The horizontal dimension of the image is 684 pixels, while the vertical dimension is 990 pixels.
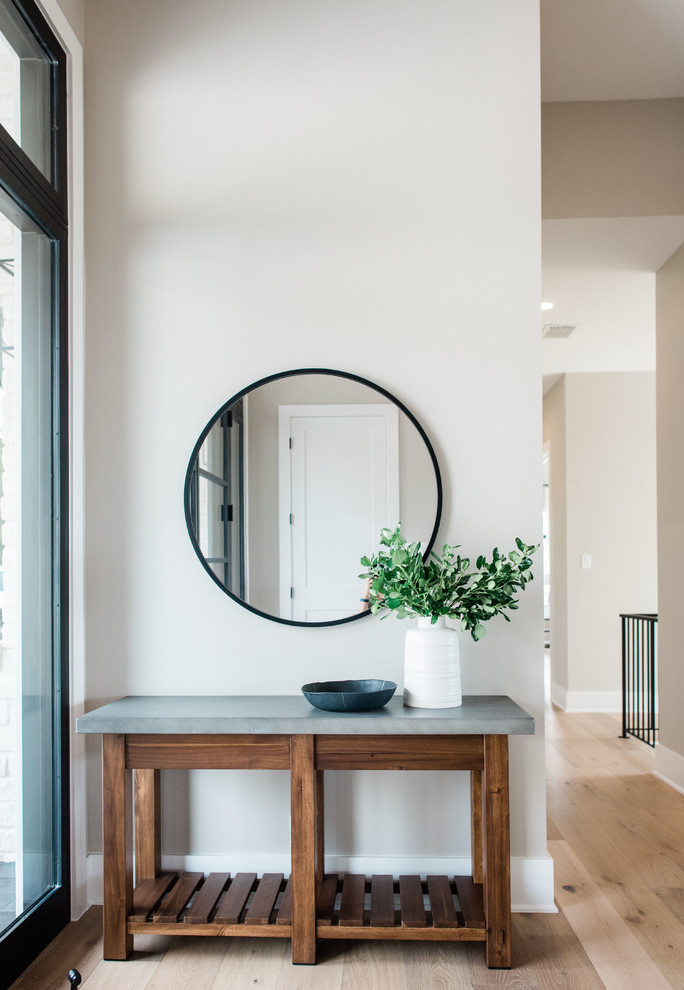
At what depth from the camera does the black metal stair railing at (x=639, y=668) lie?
4.88m

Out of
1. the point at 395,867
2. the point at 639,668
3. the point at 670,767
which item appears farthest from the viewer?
the point at 639,668

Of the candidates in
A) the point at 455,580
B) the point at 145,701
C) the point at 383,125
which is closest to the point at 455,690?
the point at 455,580

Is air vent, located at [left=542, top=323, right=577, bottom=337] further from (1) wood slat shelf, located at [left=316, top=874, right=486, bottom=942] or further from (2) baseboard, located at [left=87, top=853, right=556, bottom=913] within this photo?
(1) wood slat shelf, located at [left=316, top=874, right=486, bottom=942]

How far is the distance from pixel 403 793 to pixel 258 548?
893 millimetres

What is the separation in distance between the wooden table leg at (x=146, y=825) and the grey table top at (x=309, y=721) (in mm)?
327

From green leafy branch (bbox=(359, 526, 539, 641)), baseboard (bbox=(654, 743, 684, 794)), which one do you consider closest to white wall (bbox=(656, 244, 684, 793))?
baseboard (bbox=(654, 743, 684, 794))

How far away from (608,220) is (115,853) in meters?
3.22

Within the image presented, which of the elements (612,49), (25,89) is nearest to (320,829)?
(25,89)

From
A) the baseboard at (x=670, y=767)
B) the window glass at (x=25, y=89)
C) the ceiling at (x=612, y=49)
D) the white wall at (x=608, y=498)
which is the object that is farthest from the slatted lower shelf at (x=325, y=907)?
the white wall at (x=608, y=498)

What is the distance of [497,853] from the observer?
208 cm

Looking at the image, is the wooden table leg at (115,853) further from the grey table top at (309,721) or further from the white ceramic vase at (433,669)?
the white ceramic vase at (433,669)

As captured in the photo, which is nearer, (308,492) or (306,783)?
(306,783)

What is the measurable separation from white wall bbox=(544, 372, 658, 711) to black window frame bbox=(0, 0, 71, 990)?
470 cm

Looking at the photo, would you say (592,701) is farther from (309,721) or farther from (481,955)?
(309,721)
